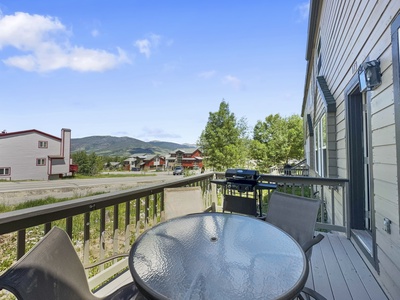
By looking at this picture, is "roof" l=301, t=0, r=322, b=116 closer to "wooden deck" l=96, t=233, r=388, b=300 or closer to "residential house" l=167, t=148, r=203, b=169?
"wooden deck" l=96, t=233, r=388, b=300

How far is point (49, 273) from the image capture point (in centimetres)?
106

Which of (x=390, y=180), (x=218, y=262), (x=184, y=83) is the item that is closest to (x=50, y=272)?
(x=218, y=262)

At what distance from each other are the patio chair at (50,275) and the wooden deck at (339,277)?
89cm

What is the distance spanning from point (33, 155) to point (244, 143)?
18298 millimetres

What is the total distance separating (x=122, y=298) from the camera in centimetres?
137

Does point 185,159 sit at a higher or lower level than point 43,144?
lower

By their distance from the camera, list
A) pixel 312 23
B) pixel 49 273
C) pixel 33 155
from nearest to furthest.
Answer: pixel 49 273 → pixel 312 23 → pixel 33 155

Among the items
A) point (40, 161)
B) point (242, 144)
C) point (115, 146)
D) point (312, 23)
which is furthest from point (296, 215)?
point (115, 146)

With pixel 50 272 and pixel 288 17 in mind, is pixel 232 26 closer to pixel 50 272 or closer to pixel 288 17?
pixel 288 17

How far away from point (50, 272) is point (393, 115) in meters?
2.61

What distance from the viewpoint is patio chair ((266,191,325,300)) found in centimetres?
191

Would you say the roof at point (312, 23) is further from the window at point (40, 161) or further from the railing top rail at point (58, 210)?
the window at point (40, 161)

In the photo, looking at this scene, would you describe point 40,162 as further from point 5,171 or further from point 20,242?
point 20,242

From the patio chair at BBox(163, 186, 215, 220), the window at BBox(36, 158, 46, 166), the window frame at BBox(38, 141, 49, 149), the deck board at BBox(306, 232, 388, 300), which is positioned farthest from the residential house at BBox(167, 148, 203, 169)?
the patio chair at BBox(163, 186, 215, 220)
